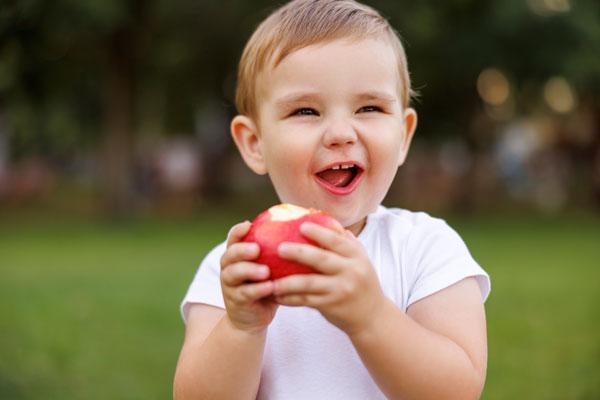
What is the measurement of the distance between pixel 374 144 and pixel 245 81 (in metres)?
0.47

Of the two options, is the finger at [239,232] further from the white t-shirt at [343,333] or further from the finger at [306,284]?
the white t-shirt at [343,333]

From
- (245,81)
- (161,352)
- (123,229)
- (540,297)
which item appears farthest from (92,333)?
(123,229)

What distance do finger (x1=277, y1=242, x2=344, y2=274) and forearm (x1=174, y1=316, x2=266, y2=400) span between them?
0.27 meters

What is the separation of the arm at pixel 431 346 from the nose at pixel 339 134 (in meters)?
0.44

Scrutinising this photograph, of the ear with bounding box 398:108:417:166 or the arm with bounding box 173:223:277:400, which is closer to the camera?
the arm with bounding box 173:223:277:400

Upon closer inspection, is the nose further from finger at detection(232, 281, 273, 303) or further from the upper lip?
finger at detection(232, 281, 273, 303)

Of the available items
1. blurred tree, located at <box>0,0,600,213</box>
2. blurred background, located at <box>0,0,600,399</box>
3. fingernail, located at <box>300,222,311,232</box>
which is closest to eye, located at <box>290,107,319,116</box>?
fingernail, located at <box>300,222,311,232</box>

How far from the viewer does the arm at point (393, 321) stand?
1.78 metres

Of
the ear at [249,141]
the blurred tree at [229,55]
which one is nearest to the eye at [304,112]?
the ear at [249,141]

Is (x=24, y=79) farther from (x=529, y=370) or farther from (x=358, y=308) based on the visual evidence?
(x=358, y=308)

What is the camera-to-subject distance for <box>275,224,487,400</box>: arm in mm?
1777

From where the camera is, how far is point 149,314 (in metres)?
8.17

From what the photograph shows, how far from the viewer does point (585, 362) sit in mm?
6262

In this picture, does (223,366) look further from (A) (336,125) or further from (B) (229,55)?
(B) (229,55)
